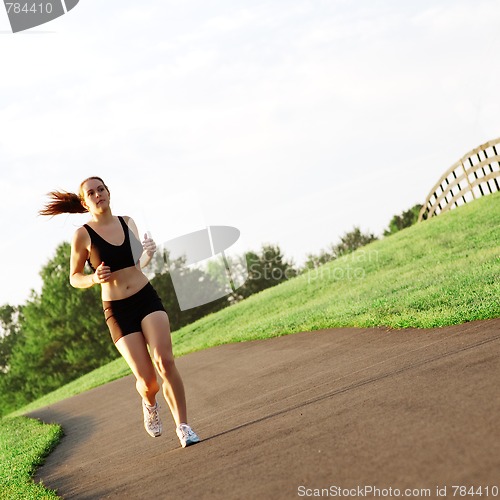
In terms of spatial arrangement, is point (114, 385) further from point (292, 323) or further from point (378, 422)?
point (378, 422)

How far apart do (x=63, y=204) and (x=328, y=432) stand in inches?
127

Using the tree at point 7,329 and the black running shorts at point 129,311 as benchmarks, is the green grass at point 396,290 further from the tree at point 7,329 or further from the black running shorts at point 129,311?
the tree at point 7,329

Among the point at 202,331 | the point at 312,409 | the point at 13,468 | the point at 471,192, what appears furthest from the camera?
the point at 471,192

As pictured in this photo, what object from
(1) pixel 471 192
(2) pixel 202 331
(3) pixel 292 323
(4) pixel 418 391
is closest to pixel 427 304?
(3) pixel 292 323

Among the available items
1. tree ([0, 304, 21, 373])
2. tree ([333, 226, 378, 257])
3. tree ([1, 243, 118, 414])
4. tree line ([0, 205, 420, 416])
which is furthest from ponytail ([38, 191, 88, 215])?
tree ([0, 304, 21, 373])

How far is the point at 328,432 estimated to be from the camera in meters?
5.35

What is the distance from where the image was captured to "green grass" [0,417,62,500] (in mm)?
7012

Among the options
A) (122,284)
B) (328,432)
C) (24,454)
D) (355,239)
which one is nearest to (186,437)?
(122,284)

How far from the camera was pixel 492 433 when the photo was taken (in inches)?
165

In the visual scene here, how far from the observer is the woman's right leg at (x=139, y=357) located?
657 cm

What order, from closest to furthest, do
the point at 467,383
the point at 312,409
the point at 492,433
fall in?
the point at 492,433 → the point at 467,383 → the point at 312,409

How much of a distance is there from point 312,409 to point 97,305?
53.6 meters

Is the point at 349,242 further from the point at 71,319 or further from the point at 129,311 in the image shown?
the point at 129,311

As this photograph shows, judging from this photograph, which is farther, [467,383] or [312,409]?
[312,409]
